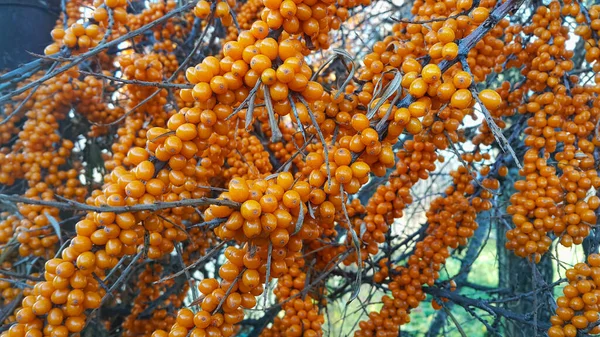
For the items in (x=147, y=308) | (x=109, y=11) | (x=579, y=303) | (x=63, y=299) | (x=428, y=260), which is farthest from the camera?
(x=147, y=308)


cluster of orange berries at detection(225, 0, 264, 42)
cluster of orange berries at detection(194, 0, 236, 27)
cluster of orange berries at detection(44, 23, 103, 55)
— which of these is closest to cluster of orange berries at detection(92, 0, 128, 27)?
cluster of orange berries at detection(44, 23, 103, 55)

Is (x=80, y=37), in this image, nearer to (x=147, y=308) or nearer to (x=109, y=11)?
(x=109, y=11)

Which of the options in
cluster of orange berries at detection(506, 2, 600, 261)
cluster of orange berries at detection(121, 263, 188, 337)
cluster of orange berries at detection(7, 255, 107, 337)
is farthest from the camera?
cluster of orange berries at detection(121, 263, 188, 337)

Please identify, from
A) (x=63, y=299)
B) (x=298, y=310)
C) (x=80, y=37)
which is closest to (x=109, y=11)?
(x=80, y=37)

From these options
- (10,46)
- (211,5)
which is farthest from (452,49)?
(10,46)

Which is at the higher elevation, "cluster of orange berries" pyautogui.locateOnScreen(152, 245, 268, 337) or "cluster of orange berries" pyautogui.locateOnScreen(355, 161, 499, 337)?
"cluster of orange berries" pyautogui.locateOnScreen(355, 161, 499, 337)

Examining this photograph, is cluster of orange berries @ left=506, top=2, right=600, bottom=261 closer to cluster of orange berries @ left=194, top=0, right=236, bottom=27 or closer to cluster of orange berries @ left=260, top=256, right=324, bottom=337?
cluster of orange berries @ left=260, top=256, right=324, bottom=337

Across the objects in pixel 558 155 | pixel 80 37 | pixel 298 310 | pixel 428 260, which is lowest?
pixel 298 310

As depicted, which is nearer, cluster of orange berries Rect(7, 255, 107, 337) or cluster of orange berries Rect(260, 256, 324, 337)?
cluster of orange berries Rect(7, 255, 107, 337)
